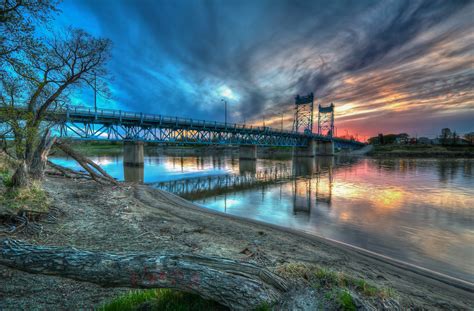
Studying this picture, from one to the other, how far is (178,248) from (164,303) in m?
3.25

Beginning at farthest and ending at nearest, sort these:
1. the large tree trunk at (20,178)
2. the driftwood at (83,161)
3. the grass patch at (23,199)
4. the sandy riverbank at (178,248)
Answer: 1. the driftwood at (83,161)
2. the large tree trunk at (20,178)
3. the grass patch at (23,199)
4. the sandy riverbank at (178,248)

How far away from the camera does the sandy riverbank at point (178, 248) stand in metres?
3.80

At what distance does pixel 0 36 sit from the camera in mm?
6668

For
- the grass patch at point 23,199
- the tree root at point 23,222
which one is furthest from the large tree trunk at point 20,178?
the tree root at point 23,222

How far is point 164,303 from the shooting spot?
10.7 feet

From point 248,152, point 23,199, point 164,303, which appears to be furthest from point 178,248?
point 248,152

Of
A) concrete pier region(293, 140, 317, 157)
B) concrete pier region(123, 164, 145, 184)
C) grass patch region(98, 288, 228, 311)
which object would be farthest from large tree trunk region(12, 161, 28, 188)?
concrete pier region(293, 140, 317, 157)

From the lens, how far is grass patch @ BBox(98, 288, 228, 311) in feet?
10.4

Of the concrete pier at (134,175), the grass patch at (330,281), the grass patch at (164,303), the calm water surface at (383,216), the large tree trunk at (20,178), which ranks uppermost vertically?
the large tree trunk at (20,178)

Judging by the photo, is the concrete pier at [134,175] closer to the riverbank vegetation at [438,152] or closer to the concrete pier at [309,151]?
the concrete pier at [309,151]

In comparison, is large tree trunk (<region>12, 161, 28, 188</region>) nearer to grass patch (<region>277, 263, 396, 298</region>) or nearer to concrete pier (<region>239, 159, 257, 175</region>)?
grass patch (<region>277, 263, 396, 298</region>)

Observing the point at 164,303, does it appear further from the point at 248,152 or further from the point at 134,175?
the point at 248,152

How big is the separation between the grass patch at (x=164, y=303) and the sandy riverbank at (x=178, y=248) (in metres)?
A: 0.63

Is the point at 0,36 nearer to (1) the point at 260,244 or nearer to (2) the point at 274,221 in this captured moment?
(1) the point at 260,244
